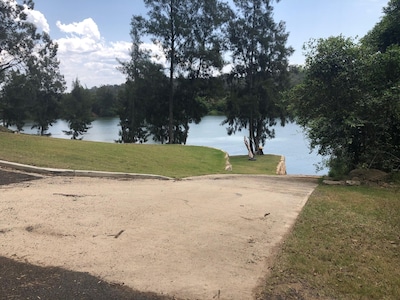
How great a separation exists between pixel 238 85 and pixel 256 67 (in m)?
2.11

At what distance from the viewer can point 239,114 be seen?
3075 cm

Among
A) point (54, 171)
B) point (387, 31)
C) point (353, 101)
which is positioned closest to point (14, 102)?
point (54, 171)

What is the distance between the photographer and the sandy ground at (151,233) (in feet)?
11.3

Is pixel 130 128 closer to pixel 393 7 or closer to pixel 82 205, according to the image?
pixel 393 7

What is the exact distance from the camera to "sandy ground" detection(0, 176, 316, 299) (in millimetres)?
3441

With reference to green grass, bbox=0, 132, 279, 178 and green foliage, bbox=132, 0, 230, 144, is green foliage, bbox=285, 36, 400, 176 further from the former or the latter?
green foliage, bbox=132, 0, 230, 144

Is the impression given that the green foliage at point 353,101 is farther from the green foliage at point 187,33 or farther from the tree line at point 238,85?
the green foliage at point 187,33

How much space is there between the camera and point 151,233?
4.54 m

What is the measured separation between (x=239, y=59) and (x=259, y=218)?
2631 cm

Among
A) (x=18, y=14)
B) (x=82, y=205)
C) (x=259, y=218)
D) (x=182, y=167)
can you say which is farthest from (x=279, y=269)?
(x=18, y=14)

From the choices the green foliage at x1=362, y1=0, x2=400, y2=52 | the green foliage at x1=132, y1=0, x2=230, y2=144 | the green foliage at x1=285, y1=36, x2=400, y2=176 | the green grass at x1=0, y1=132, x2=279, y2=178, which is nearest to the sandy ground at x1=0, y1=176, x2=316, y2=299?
the green grass at x1=0, y1=132, x2=279, y2=178

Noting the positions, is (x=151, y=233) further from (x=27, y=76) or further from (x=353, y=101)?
(x=27, y=76)

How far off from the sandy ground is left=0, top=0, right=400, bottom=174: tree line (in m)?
4.82

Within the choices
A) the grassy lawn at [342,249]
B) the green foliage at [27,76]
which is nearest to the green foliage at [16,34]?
the green foliage at [27,76]
